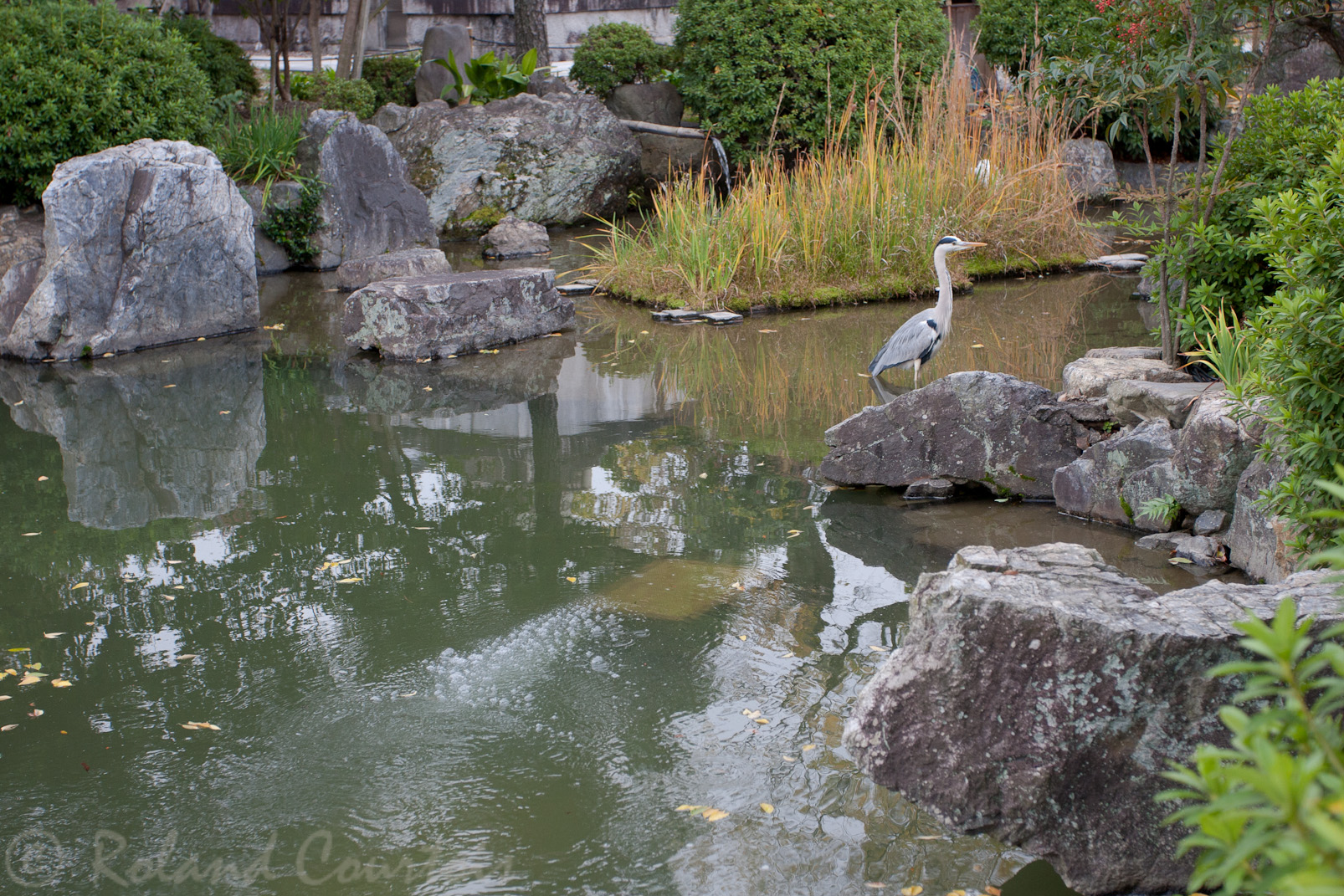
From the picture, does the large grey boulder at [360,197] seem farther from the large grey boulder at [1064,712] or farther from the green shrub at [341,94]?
the large grey boulder at [1064,712]

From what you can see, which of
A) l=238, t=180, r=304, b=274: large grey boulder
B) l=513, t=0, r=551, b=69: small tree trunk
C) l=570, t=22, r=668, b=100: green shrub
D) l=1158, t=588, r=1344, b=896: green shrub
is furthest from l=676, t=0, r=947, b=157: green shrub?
l=1158, t=588, r=1344, b=896: green shrub

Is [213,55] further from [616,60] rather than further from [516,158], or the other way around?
[616,60]

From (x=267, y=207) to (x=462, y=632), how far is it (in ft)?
24.4

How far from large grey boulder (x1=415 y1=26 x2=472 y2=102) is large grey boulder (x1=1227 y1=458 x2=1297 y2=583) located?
507 inches

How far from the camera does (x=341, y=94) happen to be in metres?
12.6

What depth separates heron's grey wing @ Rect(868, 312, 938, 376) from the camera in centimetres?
560

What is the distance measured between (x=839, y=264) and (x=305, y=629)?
5.73m

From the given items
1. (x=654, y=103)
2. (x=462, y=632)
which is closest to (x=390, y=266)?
(x=654, y=103)

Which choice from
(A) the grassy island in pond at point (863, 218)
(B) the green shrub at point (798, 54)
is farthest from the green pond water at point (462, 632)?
(B) the green shrub at point (798, 54)

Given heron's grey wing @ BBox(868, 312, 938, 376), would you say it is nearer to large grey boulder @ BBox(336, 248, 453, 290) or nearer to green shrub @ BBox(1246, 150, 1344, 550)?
green shrub @ BBox(1246, 150, 1344, 550)

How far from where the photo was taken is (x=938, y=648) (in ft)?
7.26

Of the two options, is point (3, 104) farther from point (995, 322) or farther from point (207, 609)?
point (995, 322)

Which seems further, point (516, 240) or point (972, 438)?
point (516, 240)

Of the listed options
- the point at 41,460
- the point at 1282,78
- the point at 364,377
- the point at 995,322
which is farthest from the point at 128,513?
the point at 1282,78
